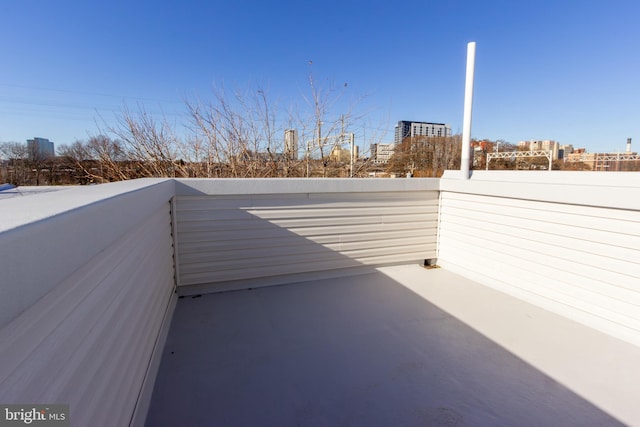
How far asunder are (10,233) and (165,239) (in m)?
Result: 2.28

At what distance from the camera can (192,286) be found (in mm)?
3055

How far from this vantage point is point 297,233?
3322 mm

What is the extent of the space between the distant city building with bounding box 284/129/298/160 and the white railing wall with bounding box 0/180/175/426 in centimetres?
392

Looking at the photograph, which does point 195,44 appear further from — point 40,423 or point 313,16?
point 40,423

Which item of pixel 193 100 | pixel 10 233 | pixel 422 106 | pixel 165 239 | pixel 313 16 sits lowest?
pixel 165 239

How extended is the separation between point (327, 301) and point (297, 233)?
815mm

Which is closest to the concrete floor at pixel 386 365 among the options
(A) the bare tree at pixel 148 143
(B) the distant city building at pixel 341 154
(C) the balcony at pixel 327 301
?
(C) the balcony at pixel 327 301

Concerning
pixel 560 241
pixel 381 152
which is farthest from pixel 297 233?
pixel 381 152

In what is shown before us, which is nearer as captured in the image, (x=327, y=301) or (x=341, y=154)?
(x=327, y=301)

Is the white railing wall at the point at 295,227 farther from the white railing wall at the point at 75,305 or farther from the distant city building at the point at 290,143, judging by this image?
the distant city building at the point at 290,143

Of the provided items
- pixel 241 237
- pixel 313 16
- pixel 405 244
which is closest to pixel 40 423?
pixel 241 237

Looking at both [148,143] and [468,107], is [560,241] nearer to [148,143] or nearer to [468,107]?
[468,107]

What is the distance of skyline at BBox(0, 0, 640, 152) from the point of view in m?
5.38

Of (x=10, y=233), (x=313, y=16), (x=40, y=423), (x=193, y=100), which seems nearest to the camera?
(x=10, y=233)
